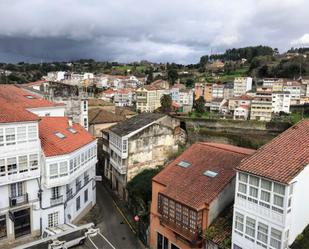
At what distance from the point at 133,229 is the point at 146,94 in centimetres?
7675

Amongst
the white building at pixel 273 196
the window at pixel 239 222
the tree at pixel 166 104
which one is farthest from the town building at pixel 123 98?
the white building at pixel 273 196

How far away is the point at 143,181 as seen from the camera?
36.1 m

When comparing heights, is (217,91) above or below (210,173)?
above

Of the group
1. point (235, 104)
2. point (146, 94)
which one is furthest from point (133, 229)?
point (146, 94)

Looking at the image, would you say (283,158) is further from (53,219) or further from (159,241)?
(53,219)

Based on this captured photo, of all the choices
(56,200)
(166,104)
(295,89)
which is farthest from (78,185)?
(295,89)

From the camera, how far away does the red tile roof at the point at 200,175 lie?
2288 centimetres

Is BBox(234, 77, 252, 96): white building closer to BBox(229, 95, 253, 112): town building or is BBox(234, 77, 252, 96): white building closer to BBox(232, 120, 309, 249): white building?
BBox(229, 95, 253, 112): town building

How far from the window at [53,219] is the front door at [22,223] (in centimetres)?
179

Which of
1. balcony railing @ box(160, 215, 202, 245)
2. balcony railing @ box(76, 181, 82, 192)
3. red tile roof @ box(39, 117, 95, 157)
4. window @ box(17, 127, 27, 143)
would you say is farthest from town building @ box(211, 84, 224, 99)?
window @ box(17, 127, 27, 143)

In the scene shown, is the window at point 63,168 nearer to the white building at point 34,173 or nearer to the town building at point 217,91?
the white building at point 34,173

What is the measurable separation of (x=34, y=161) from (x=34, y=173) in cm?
103

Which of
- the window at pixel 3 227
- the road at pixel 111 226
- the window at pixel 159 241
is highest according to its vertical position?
the window at pixel 3 227

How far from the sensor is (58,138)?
3025 cm
